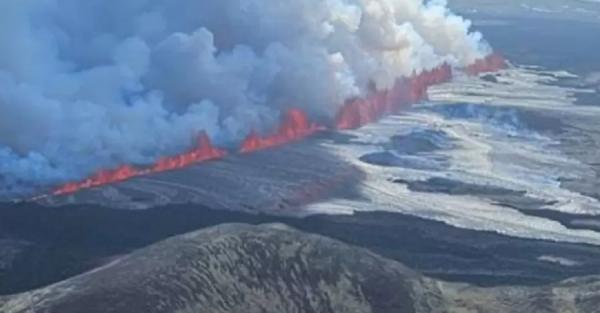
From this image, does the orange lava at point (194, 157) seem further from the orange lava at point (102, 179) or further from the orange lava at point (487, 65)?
the orange lava at point (487, 65)

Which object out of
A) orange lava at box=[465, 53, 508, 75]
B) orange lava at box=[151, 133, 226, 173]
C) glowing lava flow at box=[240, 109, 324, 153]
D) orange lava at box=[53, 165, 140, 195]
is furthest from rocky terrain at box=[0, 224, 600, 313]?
orange lava at box=[465, 53, 508, 75]

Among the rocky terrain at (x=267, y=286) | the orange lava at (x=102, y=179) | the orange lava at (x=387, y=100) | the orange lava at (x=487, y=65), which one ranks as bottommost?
the rocky terrain at (x=267, y=286)

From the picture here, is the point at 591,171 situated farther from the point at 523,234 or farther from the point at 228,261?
the point at 228,261

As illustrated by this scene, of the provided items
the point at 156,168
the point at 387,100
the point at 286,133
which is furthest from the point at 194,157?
the point at 387,100

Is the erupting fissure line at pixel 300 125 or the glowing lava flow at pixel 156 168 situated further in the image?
the erupting fissure line at pixel 300 125

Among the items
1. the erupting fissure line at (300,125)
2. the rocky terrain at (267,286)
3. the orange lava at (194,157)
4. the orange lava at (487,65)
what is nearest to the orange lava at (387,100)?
the erupting fissure line at (300,125)

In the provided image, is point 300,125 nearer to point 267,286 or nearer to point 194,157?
point 194,157
